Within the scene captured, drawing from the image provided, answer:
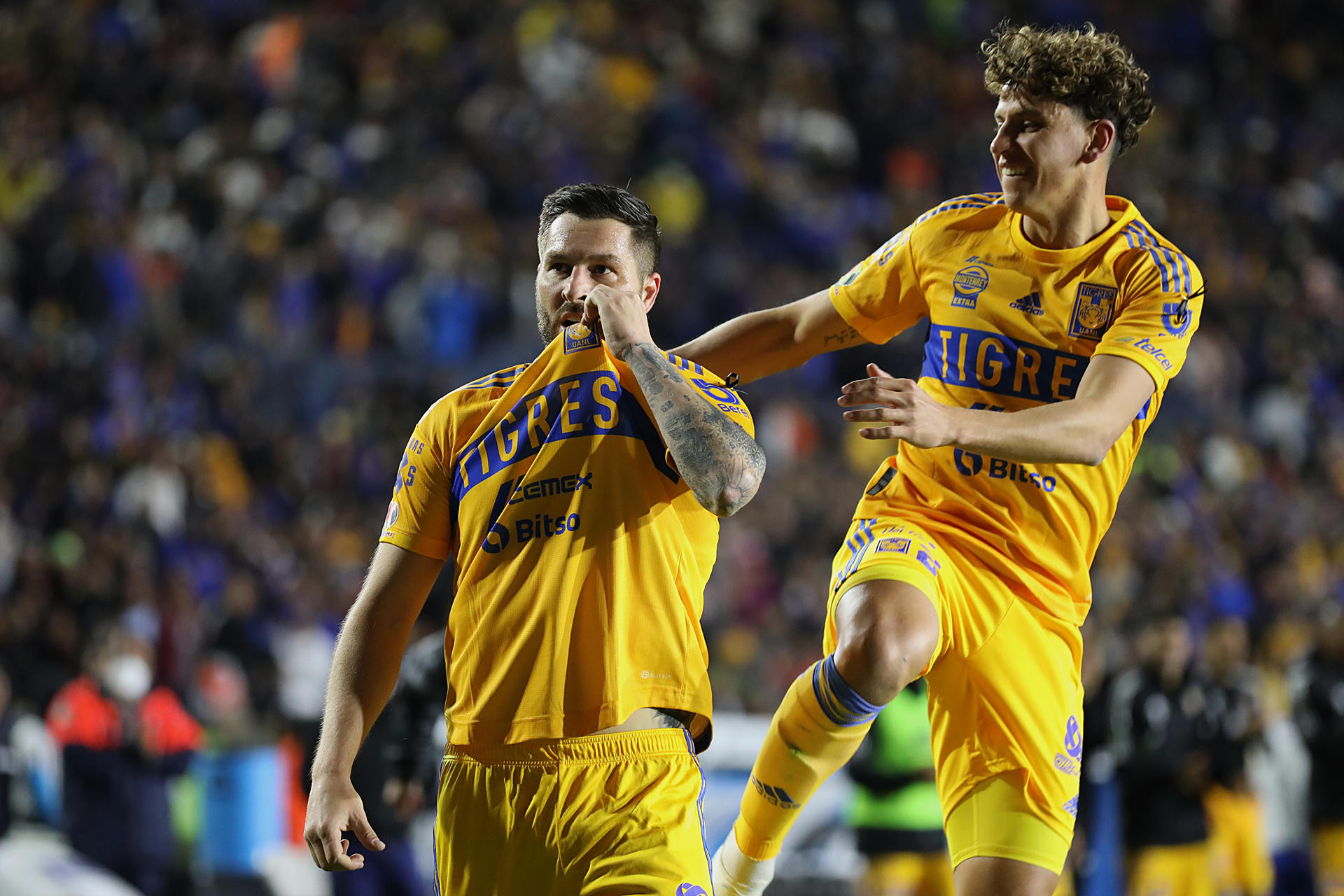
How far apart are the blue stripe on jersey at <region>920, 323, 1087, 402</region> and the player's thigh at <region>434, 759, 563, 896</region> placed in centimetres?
187

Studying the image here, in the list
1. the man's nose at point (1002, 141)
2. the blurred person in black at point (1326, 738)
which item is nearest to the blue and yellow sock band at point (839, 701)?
the man's nose at point (1002, 141)

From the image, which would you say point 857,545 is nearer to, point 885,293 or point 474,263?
point 885,293

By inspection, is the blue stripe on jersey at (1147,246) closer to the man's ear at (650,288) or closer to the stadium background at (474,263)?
the man's ear at (650,288)

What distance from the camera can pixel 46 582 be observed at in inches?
446

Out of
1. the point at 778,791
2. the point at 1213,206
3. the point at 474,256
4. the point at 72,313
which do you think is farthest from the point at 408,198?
the point at 778,791

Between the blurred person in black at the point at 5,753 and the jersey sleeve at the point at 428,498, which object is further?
the blurred person in black at the point at 5,753

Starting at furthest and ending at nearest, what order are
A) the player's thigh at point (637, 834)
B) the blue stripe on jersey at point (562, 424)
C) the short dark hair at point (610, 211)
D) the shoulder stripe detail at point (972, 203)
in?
the shoulder stripe detail at point (972, 203) < the short dark hair at point (610, 211) < the blue stripe on jersey at point (562, 424) < the player's thigh at point (637, 834)

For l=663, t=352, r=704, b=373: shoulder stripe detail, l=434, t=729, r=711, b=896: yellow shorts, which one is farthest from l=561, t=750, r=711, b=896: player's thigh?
l=663, t=352, r=704, b=373: shoulder stripe detail

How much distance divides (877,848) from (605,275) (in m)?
6.12

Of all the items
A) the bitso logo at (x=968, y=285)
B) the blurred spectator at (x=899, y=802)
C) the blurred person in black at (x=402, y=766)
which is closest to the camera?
the bitso logo at (x=968, y=285)

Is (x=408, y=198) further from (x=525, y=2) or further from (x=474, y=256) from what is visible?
(x=525, y=2)

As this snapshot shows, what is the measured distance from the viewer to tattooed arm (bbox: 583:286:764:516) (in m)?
3.12

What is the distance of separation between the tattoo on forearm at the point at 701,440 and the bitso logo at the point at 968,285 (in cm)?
144

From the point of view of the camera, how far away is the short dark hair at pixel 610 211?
3.53 meters
